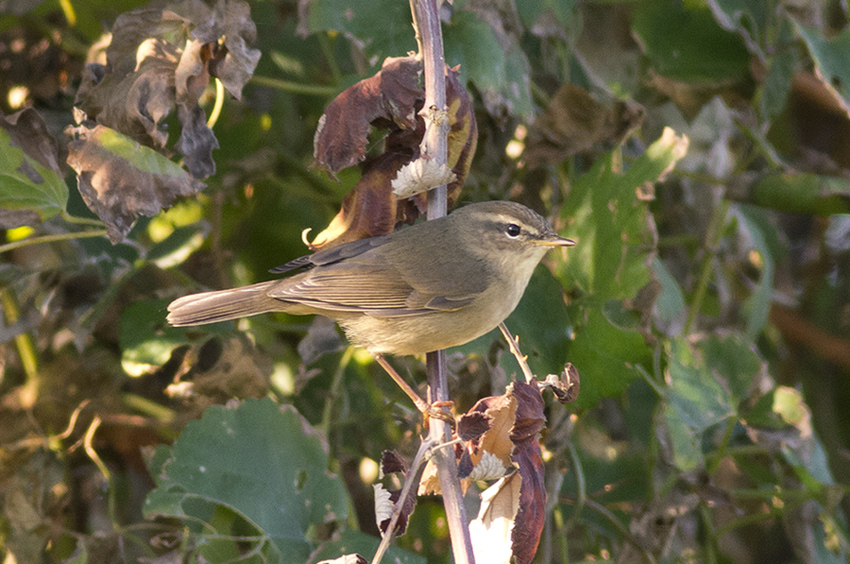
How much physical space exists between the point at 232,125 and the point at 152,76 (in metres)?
0.86

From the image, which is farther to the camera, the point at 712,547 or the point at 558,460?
the point at 712,547

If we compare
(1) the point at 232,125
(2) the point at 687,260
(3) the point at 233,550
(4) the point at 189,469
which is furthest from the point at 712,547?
(1) the point at 232,125

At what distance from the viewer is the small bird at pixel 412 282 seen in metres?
2.09

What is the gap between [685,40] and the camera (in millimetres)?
2611

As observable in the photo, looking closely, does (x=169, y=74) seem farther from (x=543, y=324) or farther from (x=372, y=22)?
(x=543, y=324)

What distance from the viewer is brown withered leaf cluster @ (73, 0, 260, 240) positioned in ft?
5.94

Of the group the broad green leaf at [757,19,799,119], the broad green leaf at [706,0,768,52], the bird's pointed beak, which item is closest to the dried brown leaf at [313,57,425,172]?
the bird's pointed beak

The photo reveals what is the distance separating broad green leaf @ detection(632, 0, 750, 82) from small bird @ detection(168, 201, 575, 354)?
871mm

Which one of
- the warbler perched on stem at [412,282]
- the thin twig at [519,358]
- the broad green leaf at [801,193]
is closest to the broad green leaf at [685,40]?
the broad green leaf at [801,193]

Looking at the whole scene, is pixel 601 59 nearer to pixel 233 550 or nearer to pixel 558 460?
pixel 558 460

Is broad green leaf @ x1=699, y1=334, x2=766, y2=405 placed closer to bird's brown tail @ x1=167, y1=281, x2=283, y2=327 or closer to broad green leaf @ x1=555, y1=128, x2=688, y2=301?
broad green leaf @ x1=555, y1=128, x2=688, y2=301

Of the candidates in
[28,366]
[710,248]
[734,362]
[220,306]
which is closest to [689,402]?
[734,362]

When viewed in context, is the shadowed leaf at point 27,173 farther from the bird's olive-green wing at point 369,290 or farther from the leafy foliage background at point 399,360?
the bird's olive-green wing at point 369,290

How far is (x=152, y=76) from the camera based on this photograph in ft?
6.07
